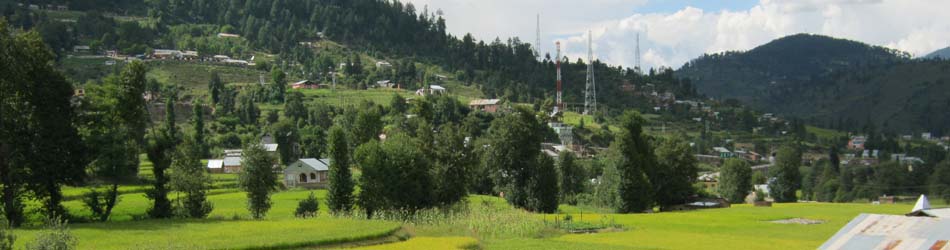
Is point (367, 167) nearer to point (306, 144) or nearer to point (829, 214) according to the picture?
point (829, 214)

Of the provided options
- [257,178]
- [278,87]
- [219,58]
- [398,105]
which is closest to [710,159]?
[398,105]

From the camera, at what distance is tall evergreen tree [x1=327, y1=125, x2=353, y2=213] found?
168ft

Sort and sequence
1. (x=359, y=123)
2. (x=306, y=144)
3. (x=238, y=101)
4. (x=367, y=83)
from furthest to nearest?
(x=367, y=83), (x=238, y=101), (x=306, y=144), (x=359, y=123)

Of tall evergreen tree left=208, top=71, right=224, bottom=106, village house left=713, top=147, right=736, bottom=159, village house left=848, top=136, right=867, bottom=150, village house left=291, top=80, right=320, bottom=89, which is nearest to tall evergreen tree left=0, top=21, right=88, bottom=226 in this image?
tall evergreen tree left=208, top=71, right=224, bottom=106

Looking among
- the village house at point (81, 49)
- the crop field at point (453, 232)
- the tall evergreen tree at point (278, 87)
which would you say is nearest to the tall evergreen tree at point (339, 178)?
the crop field at point (453, 232)

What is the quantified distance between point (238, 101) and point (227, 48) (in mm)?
68241

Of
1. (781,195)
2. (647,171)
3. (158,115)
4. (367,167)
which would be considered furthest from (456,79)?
(367,167)

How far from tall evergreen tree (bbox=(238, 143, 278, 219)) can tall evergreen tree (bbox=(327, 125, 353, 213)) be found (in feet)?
14.7

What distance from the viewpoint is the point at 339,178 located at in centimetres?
5134

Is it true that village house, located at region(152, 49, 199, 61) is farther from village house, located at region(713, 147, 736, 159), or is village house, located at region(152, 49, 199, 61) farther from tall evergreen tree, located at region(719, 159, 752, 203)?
tall evergreen tree, located at region(719, 159, 752, 203)

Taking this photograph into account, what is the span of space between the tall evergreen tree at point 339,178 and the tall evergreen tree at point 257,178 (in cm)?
448

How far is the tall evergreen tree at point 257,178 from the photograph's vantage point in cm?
4678

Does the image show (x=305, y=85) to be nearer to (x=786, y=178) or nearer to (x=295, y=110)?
(x=295, y=110)

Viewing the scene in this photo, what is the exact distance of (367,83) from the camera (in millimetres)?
165625
